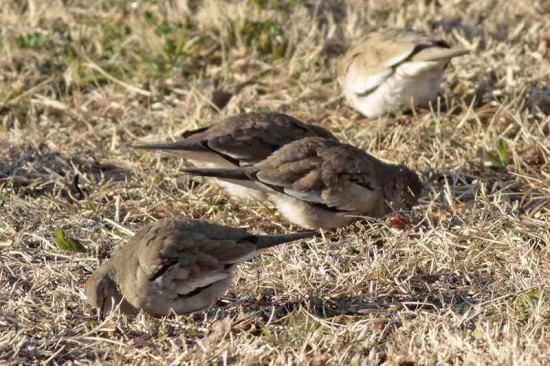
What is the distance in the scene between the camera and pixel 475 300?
14.2 feet

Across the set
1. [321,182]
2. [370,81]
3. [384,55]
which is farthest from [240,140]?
[384,55]

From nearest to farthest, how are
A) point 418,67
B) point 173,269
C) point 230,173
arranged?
1. point 173,269
2. point 230,173
3. point 418,67

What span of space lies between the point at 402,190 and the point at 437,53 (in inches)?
55.6

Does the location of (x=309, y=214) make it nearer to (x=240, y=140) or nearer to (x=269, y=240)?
(x=240, y=140)

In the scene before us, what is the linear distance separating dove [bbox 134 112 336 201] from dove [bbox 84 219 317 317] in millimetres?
1117

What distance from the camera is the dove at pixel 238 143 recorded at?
5.39 meters

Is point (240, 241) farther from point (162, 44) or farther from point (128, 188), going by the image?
point (162, 44)

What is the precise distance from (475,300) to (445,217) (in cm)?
102

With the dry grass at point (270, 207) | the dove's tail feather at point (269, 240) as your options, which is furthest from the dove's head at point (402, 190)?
the dove's tail feather at point (269, 240)

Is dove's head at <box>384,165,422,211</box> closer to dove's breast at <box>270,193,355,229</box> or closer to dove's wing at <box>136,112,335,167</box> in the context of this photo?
dove's breast at <box>270,193,355,229</box>

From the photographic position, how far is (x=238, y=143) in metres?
5.41

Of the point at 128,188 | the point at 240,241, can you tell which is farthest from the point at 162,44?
the point at 240,241

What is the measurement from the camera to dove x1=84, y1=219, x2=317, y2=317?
4.05 metres

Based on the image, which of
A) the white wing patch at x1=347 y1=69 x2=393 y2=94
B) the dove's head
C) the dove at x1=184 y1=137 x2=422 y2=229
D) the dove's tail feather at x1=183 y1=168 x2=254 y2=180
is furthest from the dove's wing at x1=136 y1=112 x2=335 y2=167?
the white wing patch at x1=347 y1=69 x2=393 y2=94
